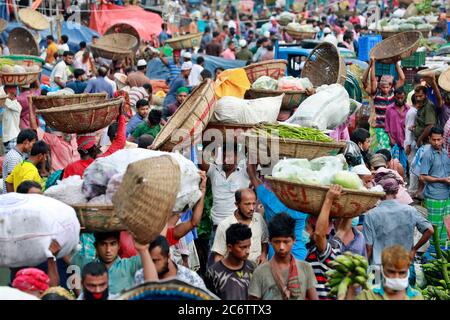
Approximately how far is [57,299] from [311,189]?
182 cm

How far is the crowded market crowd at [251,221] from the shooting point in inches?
225

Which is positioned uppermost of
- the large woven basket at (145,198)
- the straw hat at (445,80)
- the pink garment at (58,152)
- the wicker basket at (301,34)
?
the large woven basket at (145,198)

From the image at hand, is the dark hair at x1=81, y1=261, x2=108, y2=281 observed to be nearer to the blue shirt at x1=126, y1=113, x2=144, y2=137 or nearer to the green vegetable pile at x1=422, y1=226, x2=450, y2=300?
the green vegetable pile at x1=422, y1=226, x2=450, y2=300

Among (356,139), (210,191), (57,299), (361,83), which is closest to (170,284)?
(57,299)

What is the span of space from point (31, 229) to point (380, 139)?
7079 millimetres

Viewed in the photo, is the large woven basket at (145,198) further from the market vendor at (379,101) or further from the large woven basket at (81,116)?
the market vendor at (379,101)

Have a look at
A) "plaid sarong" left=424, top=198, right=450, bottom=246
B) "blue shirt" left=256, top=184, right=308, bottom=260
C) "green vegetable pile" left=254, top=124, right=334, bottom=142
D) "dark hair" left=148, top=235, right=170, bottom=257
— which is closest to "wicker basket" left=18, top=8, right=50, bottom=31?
"plaid sarong" left=424, top=198, right=450, bottom=246

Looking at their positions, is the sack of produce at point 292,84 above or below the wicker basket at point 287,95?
above

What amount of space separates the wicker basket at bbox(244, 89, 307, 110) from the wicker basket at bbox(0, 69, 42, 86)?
3.70m

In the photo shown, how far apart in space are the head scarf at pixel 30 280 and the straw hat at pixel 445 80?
258 inches

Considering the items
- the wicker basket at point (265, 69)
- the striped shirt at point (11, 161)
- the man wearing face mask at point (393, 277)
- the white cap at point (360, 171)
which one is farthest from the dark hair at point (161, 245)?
the wicker basket at point (265, 69)

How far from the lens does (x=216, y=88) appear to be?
8836 mm

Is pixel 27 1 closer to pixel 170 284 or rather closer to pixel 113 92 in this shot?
pixel 113 92

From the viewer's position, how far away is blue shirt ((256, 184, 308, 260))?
7.22 m
